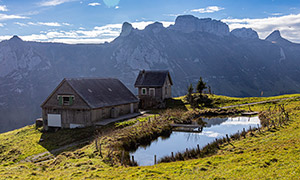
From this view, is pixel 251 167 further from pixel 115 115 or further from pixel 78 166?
pixel 115 115

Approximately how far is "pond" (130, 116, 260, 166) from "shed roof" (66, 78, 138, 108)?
42.4ft

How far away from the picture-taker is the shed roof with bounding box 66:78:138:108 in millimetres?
40763

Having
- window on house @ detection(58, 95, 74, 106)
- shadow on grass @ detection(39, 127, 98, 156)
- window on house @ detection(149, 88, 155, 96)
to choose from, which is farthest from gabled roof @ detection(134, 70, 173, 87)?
→ shadow on grass @ detection(39, 127, 98, 156)

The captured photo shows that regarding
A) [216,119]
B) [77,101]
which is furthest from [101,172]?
Answer: [216,119]

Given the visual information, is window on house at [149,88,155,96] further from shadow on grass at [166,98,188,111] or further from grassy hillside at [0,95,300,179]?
grassy hillside at [0,95,300,179]

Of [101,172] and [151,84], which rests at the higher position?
[151,84]

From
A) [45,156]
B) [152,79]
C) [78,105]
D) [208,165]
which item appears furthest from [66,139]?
[152,79]

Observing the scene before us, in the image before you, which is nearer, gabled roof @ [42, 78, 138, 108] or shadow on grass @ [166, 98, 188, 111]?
gabled roof @ [42, 78, 138, 108]

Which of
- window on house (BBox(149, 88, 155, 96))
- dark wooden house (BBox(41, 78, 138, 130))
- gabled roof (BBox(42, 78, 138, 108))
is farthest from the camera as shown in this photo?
window on house (BBox(149, 88, 155, 96))

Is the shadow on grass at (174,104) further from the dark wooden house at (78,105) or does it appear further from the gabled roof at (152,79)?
the dark wooden house at (78,105)

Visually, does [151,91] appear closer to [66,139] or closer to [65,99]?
[65,99]

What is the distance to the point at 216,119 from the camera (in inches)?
1828

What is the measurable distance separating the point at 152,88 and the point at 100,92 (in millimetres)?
21456

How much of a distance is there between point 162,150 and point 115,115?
16442mm
